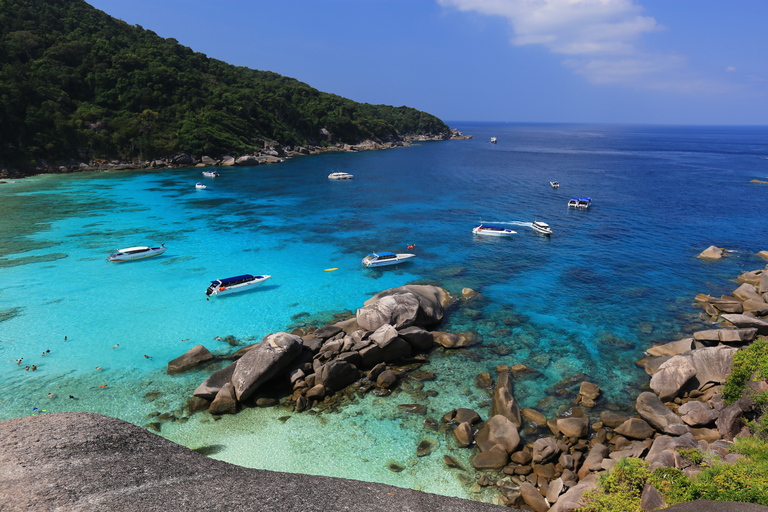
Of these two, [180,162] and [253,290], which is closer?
[253,290]

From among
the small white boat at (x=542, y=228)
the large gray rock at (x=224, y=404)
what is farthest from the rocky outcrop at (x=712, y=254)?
the large gray rock at (x=224, y=404)

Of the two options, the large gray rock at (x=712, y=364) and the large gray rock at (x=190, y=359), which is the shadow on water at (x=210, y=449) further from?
the large gray rock at (x=712, y=364)

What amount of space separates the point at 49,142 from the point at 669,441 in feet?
468

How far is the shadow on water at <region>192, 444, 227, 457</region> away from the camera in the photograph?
21.0 meters

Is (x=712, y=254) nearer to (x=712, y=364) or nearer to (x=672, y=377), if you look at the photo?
(x=712, y=364)

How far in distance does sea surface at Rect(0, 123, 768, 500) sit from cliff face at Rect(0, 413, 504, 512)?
4219mm

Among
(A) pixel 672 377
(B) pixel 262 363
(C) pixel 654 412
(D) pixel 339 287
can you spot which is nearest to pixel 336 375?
(B) pixel 262 363

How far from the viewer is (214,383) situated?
2583cm

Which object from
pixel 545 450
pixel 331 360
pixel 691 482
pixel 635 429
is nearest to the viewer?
pixel 691 482

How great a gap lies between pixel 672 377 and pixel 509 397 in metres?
11.3

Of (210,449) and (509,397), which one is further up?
(509,397)

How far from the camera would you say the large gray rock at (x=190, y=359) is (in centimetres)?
2888

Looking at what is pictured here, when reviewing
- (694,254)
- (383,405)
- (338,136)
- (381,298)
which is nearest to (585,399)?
(383,405)

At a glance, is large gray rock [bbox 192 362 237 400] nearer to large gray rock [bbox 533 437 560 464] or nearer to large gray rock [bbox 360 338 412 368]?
large gray rock [bbox 360 338 412 368]
